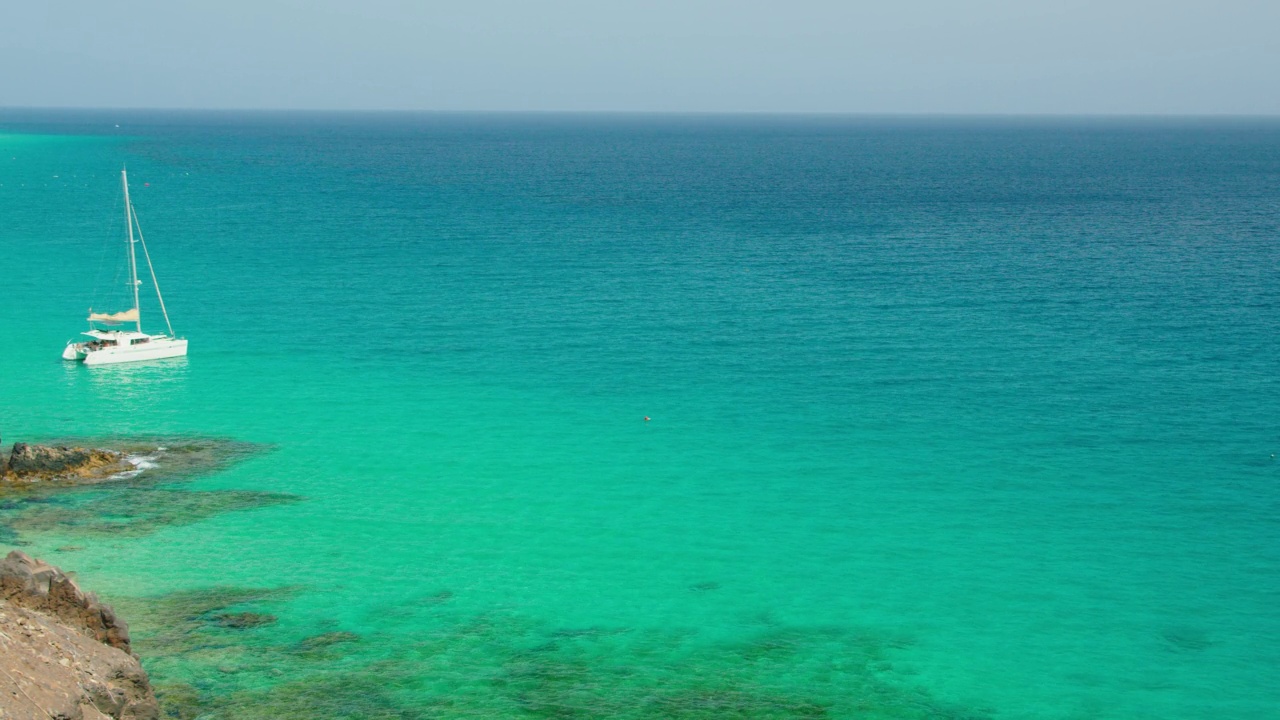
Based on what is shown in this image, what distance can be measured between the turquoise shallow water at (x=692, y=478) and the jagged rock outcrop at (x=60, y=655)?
2.56 m

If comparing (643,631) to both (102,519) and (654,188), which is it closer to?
(102,519)

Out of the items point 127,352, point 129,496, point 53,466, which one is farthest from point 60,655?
point 127,352

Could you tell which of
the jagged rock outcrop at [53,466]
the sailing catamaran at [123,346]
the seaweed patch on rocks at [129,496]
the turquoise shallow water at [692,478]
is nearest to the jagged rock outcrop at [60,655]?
the turquoise shallow water at [692,478]

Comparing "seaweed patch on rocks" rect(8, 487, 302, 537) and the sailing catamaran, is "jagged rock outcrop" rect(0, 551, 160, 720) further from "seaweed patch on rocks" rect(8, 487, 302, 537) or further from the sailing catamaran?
the sailing catamaran

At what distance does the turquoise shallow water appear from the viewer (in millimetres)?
37250

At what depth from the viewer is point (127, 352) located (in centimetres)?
7444

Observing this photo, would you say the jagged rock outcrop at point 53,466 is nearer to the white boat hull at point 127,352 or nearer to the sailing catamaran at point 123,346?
the white boat hull at point 127,352

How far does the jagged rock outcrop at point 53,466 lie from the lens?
51.7 m

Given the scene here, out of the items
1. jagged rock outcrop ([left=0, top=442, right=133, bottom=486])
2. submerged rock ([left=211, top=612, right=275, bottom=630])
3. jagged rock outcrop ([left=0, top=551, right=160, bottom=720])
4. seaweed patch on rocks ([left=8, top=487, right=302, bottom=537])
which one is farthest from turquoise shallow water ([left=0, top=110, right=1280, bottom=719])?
jagged rock outcrop ([left=0, top=442, right=133, bottom=486])

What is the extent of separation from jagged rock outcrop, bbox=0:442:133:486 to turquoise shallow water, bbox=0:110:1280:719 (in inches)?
105

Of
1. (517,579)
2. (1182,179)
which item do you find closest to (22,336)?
(517,579)

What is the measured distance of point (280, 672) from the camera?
35.5 metres

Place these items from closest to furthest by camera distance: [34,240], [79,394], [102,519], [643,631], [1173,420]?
1. [643,631]
2. [102,519]
3. [1173,420]
4. [79,394]
5. [34,240]

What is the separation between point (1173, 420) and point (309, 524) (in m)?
45.0
